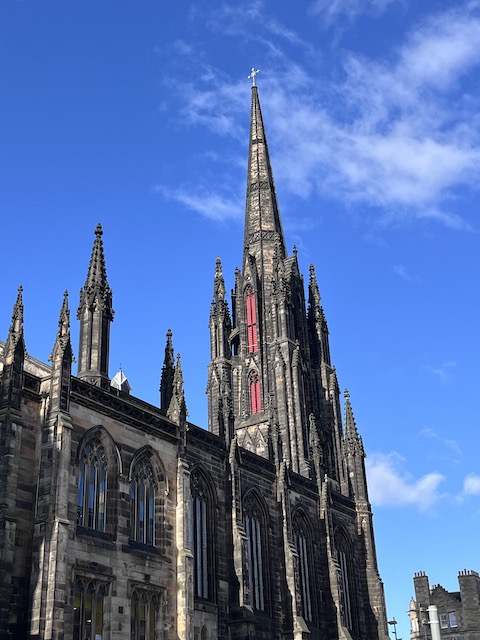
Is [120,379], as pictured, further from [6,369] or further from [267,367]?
[267,367]

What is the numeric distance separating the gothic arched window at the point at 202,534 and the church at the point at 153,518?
6 centimetres

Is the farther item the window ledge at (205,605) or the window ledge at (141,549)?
the window ledge at (205,605)

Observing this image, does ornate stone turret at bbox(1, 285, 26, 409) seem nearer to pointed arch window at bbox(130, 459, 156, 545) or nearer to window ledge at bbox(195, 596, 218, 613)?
pointed arch window at bbox(130, 459, 156, 545)

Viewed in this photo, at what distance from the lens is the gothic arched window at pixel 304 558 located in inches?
1676

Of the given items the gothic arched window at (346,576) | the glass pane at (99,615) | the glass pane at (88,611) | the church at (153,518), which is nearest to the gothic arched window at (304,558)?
the church at (153,518)

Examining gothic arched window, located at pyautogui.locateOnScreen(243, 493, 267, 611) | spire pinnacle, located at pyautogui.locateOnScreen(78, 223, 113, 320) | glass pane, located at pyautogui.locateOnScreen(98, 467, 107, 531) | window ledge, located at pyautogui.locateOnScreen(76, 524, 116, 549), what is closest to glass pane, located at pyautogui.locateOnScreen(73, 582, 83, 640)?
window ledge, located at pyautogui.locateOnScreen(76, 524, 116, 549)

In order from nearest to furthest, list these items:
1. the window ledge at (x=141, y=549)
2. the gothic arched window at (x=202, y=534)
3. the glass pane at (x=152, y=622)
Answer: the window ledge at (x=141, y=549)
the glass pane at (x=152, y=622)
the gothic arched window at (x=202, y=534)

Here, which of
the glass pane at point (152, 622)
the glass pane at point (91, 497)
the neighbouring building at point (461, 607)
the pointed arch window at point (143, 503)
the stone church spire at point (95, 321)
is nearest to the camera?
the glass pane at point (91, 497)

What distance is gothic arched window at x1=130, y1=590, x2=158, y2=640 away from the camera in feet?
94.7

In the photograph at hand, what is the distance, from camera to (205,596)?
113 ft

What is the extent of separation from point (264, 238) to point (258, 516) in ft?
116

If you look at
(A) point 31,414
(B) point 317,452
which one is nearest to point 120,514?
(A) point 31,414

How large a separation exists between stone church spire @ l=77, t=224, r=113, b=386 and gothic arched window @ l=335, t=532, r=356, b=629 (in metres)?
22.3

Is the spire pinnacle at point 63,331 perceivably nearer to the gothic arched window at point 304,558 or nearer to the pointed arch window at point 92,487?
the pointed arch window at point 92,487
